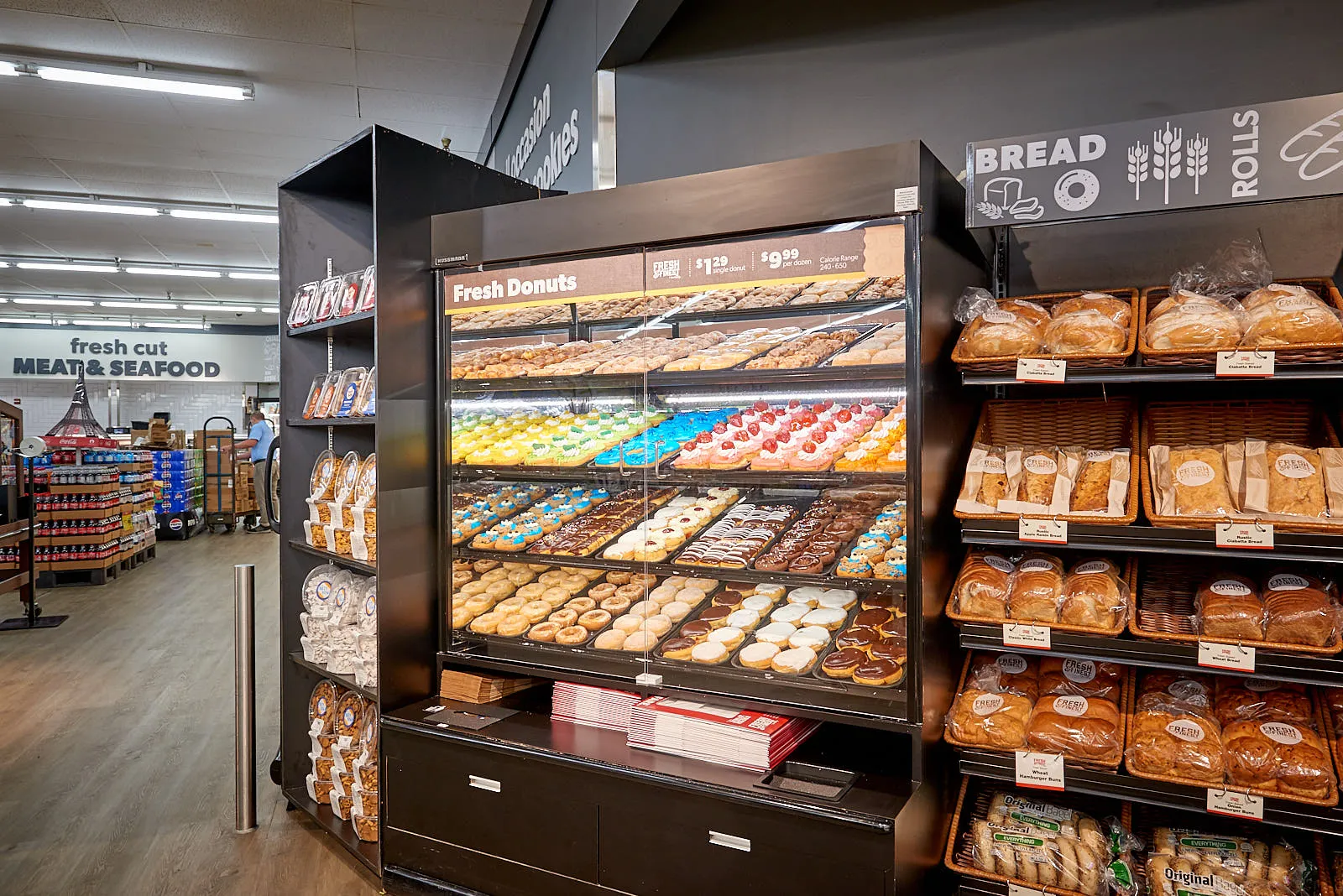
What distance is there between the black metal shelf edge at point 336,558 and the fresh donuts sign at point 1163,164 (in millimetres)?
2201

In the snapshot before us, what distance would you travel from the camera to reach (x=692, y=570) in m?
2.57

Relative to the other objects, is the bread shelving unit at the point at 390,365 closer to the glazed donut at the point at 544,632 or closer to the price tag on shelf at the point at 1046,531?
the glazed donut at the point at 544,632

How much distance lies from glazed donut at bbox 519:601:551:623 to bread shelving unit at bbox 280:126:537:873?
1.09ft

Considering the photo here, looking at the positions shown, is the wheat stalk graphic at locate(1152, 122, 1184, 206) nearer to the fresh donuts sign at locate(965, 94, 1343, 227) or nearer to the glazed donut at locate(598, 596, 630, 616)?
the fresh donuts sign at locate(965, 94, 1343, 227)

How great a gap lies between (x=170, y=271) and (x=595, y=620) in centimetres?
1243

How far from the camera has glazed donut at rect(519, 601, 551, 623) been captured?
115 inches

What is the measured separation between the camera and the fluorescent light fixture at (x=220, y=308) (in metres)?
15.5

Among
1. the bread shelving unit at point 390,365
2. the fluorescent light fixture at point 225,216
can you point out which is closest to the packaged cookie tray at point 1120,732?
the bread shelving unit at point 390,365

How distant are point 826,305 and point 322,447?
2.31m

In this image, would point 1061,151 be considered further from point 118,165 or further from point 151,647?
point 118,165

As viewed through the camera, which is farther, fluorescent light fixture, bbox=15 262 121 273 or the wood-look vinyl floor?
fluorescent light fixture, bbox=15 262 121 273

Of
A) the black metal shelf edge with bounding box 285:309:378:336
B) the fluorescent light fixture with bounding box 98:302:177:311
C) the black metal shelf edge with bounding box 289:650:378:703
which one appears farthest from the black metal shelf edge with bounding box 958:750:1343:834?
the fluorescent light fixture with bounding box 98:302:177:311

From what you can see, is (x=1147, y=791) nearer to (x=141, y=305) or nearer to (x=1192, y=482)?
(x=1192, y=482)

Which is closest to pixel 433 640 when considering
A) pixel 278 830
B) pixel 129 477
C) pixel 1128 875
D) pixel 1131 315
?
pixel 278 830
